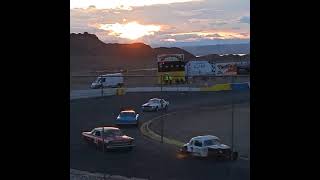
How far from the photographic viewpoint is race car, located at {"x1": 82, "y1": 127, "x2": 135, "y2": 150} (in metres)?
6.75

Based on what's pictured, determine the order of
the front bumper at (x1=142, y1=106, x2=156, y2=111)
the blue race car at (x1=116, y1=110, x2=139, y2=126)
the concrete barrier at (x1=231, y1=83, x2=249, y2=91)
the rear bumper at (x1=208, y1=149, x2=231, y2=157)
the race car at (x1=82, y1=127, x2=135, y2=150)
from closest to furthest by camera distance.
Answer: the rear bumper at (x1=208, y1=149, x2=231, y2=157) < the race car at (x1=82, y1=127, x2=135, y2=150) < the blue race car at (x1=116, y1=110, x2=139, y2=126) < the front bumper at (x1=142, y1=106, x2=156, y2=111) < the concrete barrier at (x1=231, y1=83, x2=249, y2=91)

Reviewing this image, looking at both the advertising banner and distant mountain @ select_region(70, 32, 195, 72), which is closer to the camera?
the advertising banner

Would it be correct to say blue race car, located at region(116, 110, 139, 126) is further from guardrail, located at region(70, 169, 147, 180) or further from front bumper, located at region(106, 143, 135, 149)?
guardrail, located at region(70, 169, 147, 180)

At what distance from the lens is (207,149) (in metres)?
6.49

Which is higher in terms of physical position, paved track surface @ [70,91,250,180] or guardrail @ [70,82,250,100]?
guardrail @ [70,82,250,100]

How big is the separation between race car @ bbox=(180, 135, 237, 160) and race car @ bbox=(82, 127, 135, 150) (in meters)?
0.76

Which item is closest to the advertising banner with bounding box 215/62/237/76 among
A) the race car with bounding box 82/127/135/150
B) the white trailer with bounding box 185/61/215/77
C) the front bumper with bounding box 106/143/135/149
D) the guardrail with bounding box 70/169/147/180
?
the white trailer with bounding box 185/61/215/77

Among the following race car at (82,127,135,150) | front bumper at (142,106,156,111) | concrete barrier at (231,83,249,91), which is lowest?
race car at (82,127,135,150)

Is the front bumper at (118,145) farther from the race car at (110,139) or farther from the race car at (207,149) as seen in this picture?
the race car at (207,149)

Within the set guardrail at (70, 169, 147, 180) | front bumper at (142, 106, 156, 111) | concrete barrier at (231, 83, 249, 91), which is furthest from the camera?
concrete barrier at (231, 83, 249, 91)
